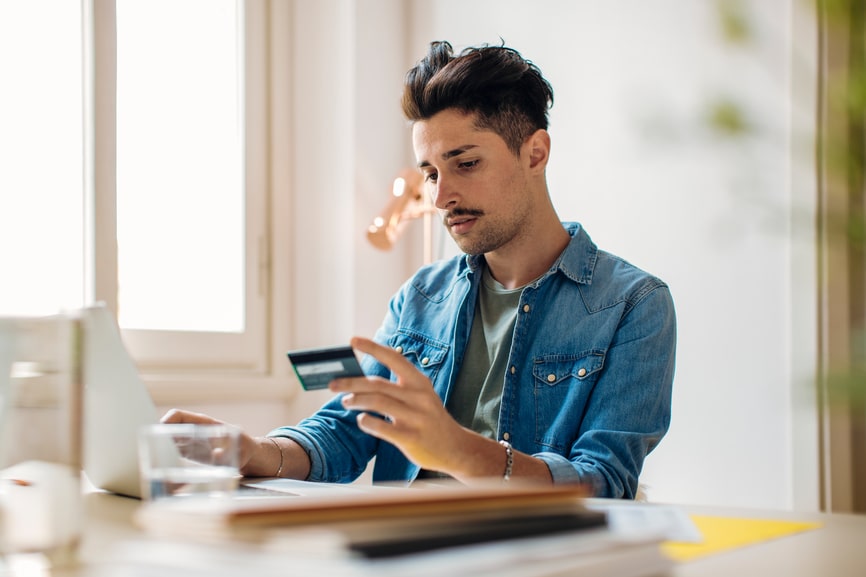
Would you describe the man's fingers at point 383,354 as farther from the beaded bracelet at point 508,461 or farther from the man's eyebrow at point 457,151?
the man's eyebrow at point 457,151

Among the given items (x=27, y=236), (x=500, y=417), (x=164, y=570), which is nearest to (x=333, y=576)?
(x=164, y=570)

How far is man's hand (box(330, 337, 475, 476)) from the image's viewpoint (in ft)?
3.17

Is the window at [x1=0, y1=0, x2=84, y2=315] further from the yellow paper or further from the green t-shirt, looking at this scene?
the yellow paper

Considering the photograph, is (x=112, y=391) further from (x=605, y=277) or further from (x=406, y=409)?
(x=605, y=277)

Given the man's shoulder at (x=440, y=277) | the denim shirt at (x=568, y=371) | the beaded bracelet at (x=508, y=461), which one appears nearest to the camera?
the beaded bracelet at (x=508, y=461)

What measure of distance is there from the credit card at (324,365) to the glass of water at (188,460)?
18 centimetres

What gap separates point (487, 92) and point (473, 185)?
18 cm

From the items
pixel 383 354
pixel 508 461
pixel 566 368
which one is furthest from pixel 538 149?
pixel 383 354

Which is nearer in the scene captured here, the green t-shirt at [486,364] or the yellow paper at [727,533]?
the yellow paper at [727,533]

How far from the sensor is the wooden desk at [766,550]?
62 centimetres

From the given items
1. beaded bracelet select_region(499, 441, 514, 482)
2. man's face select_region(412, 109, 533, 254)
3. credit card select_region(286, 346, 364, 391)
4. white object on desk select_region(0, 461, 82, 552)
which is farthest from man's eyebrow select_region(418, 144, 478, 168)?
white object on desk select_region(0, 461, 82, 552)

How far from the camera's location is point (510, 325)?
66.1 inches

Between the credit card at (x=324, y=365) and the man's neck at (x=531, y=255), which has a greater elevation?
the man's neck at (x=531, y=255)

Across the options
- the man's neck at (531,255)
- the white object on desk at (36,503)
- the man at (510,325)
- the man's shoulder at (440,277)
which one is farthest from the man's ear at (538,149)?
Answer: the white object on desk at (36,503)
